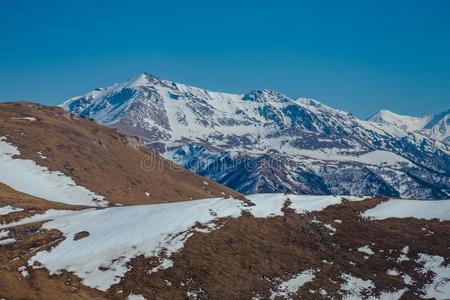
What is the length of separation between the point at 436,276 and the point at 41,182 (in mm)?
124622

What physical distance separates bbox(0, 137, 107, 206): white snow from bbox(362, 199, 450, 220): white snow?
278 ft

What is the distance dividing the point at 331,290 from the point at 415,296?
8.74 m

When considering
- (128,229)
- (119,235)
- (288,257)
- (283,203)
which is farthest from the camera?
(283,203)

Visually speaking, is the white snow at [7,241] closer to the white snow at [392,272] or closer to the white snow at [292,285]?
the white snow at [292,285]

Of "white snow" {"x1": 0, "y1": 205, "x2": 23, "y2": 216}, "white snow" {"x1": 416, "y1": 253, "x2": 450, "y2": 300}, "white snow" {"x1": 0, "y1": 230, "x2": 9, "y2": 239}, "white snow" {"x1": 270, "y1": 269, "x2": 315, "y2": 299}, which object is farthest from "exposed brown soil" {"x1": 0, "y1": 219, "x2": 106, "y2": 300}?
"white snow" {"x1": 416, "y1": 253, "x2": 450, "y2": 300}

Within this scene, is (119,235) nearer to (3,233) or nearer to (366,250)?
(3,233)

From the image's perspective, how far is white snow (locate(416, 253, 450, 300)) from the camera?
58094 mm

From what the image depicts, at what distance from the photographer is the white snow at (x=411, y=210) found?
3108 inches

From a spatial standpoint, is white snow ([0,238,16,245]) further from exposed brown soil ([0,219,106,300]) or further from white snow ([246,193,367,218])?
white snow ([246,193,367,218])

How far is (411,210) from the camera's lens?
268ft

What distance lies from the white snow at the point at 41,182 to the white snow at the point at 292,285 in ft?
306

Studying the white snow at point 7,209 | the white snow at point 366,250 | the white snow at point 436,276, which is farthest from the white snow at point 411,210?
the white snow at point 7,209

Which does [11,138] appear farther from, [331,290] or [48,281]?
[331,290]

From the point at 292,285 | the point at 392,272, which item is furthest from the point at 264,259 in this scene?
the point at 392,272
